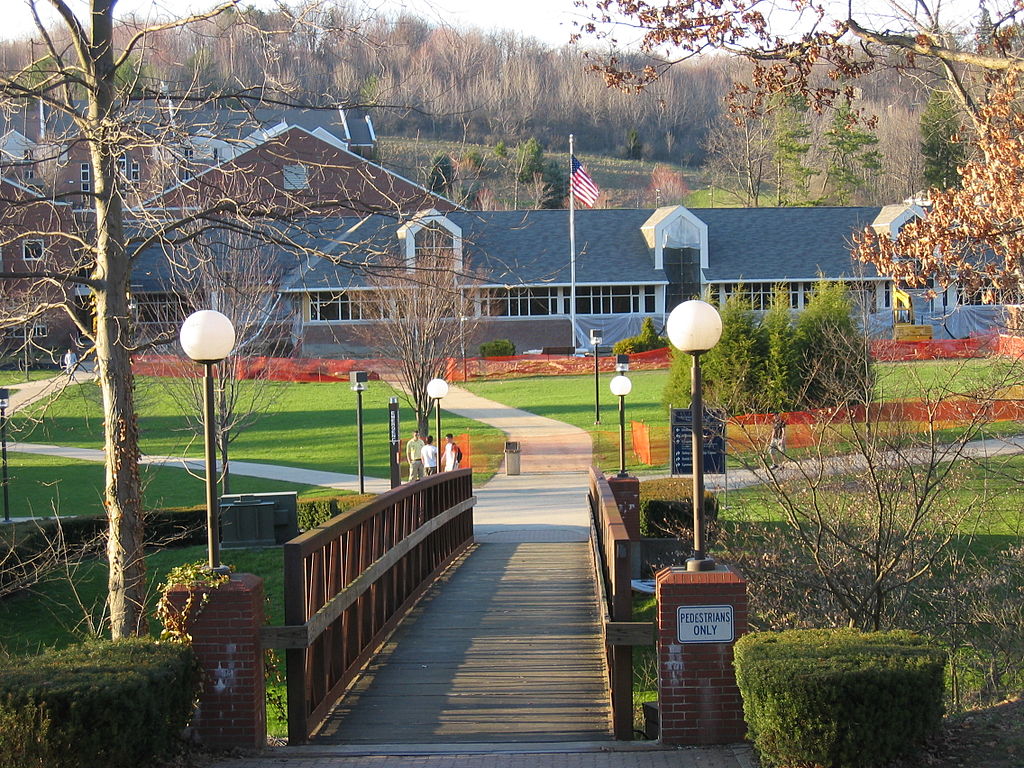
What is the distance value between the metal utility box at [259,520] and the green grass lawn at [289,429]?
9653 mm

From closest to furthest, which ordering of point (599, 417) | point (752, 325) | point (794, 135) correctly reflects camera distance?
point (752, 325), point (599, 417), point (794, 135)

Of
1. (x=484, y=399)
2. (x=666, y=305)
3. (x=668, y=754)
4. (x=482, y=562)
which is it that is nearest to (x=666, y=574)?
(x=668, y=754)

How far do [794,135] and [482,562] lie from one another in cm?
6274

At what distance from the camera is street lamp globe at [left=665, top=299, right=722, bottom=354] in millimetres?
7312

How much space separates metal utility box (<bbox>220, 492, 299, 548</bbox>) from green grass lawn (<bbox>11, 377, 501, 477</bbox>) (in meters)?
9.65

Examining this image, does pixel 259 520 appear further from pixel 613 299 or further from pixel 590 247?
pixel 613 299

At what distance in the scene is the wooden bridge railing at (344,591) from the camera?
23.5 feet

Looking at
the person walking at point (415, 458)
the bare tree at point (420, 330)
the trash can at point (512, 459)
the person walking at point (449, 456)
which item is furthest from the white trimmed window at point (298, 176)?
the bare tree at point (420, 330)

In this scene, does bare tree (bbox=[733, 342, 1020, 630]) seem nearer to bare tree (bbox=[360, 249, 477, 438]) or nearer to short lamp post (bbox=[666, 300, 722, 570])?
short lamp post (bbox=[666, 300, 722, 570])

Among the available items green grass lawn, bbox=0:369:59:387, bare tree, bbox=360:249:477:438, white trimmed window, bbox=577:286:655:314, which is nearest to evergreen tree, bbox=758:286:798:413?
bare tree, bbox=360:249:477:438

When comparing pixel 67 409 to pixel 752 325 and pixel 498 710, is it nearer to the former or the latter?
pixel 752 325

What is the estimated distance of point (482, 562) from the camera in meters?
16.6

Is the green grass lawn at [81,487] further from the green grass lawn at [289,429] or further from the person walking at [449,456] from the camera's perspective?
the person walking at [449,456]

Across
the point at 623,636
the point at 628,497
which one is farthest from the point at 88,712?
the point at 628,497
